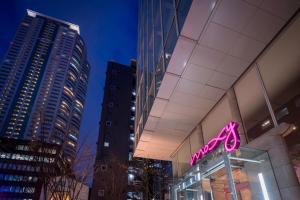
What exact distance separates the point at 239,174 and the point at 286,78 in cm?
284

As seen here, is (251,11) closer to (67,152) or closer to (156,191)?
(67,152)

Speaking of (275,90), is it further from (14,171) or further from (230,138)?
(14,171)

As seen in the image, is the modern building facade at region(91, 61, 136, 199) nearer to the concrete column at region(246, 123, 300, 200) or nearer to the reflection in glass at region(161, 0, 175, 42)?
the reflection in glass at region(161, 0, 175, 42)

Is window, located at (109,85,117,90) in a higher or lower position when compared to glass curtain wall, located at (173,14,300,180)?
higher

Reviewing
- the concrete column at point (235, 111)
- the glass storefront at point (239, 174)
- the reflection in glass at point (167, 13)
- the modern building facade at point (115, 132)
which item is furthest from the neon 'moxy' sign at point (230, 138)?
the modern building facade at point (115, 132)

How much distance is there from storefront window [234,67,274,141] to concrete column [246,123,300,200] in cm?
48

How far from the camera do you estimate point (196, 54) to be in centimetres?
547

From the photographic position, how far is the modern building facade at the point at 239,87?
4.50 metres

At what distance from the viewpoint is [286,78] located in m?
5.51

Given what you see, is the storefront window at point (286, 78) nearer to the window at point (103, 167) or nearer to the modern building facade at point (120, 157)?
the modern building facade at point (120, 157)

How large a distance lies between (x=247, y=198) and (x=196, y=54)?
407 cm

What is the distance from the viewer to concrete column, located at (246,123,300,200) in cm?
409

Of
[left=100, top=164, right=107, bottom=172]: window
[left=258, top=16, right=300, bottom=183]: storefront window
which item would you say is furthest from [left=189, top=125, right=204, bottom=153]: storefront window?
[left=100, top=164, right=107, bottom=172]: window

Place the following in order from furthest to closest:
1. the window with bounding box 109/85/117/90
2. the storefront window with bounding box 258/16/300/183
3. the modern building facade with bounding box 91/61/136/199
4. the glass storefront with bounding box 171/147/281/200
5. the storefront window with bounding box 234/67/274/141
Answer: the window with bounding box 109/85/117/90
the modern building facade with bounding box 91/61/136/199
the storefront window with bounding box 234/67/274/141
the storefront window with bounding box 258/16/300/183
the glass storefront with bounding box 171/147/281/200
